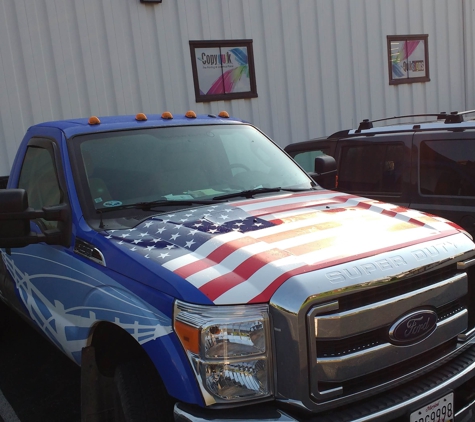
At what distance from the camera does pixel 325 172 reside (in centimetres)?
406

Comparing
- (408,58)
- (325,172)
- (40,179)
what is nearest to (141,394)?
(40,179)

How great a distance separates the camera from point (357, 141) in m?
4.88

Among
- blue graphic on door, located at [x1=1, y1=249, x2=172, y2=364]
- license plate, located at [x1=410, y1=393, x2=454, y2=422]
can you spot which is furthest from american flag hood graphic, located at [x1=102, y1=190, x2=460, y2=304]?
license plate, located at [x1=410, y1=393, x2=454, y2=422]

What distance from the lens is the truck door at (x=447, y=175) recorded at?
13.2ft

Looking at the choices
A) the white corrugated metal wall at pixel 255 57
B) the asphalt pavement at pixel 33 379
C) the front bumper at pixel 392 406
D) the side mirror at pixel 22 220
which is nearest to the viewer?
the front bumper at pixel 392 406

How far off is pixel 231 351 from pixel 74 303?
3.84 feet

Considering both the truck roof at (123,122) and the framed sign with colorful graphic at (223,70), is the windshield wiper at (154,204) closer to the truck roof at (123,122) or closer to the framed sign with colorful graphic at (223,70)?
the truck roof at (123,122)

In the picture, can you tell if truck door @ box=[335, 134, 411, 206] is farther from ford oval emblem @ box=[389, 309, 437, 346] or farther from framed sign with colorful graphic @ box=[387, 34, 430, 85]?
framed sign with colorful graphic @ box=[387, 34, 430, 85]

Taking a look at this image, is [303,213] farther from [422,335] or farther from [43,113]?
[43,113]

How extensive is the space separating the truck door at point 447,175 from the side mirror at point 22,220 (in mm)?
2839

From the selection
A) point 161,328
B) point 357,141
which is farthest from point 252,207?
point 357,141

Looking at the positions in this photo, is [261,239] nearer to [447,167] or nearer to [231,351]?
[231,351]

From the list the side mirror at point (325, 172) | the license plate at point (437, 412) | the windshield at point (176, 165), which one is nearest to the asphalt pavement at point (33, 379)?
the windshield at point (176, 165)

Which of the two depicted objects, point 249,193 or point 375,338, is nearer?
point 375,338
